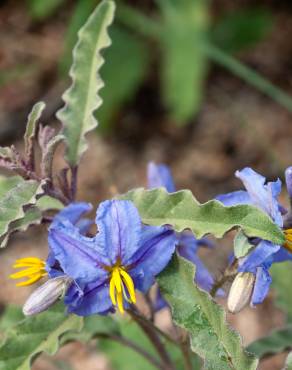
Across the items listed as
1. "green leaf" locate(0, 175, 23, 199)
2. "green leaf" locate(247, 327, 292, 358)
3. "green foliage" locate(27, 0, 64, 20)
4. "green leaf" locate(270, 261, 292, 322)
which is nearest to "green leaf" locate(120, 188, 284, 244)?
"green leaf" locate(0, 175, 23, 199)

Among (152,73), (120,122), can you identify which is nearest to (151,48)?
(152,73)

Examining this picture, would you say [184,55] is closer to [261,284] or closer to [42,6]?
[42,6]

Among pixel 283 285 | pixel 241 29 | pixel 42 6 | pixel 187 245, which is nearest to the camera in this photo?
pixel 187 245

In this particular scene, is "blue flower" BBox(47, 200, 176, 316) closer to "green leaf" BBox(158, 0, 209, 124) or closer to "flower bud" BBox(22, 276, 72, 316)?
"flower bud" BBox(22, 276, 72, 316)

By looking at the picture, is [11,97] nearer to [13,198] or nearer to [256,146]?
[256,146]

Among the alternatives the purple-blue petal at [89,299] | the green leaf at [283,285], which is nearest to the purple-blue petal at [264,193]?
the purple-blue petal at [89,299]

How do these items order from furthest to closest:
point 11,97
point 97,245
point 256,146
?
point 11,97 → point 256,146 → point 97,245

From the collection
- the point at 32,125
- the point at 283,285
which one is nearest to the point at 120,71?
the point at 283,285
